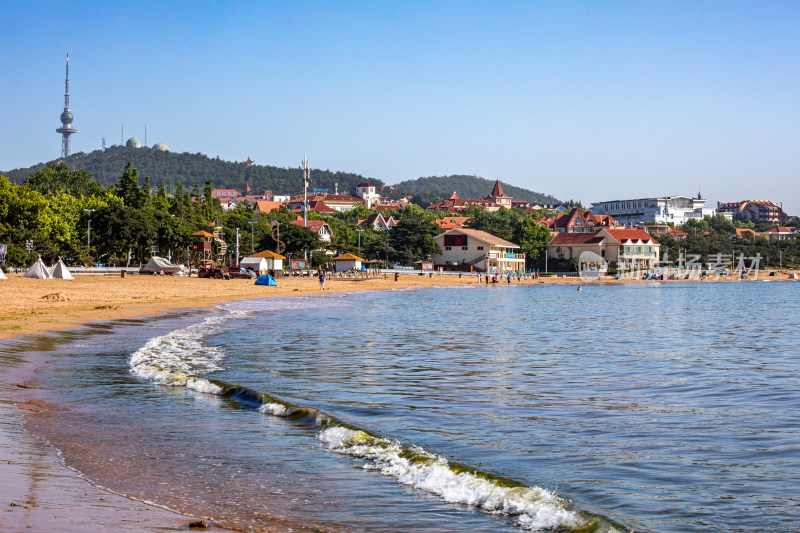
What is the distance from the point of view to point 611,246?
134m

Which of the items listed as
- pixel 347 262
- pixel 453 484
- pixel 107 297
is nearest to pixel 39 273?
pixel 107 297

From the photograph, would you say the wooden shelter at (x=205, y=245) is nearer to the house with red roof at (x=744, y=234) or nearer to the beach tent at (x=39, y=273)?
the beach tent at (x=39, y=273)

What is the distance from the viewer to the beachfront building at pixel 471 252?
117 m

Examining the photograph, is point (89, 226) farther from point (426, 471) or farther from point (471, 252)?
point (426, 471)

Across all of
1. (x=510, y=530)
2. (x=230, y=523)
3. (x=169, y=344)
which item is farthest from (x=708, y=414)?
(x=169, y=344)

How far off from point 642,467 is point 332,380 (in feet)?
26.8

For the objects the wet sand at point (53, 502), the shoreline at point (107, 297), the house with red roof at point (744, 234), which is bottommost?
the wet sand at point (53, 502)

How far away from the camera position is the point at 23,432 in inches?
380

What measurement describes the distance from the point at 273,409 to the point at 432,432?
10.0ft

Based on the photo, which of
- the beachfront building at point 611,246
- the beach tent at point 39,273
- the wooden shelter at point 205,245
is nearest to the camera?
the beach tent at point 39,273

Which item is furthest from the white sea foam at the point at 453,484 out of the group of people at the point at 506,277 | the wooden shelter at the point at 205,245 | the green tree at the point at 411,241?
the green tree at the point at 411,241

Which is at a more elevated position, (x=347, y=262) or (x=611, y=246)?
(x=611, y=246)

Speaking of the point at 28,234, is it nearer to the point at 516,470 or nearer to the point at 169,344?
the point at 169,344

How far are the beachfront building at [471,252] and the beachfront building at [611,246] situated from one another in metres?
17.1
